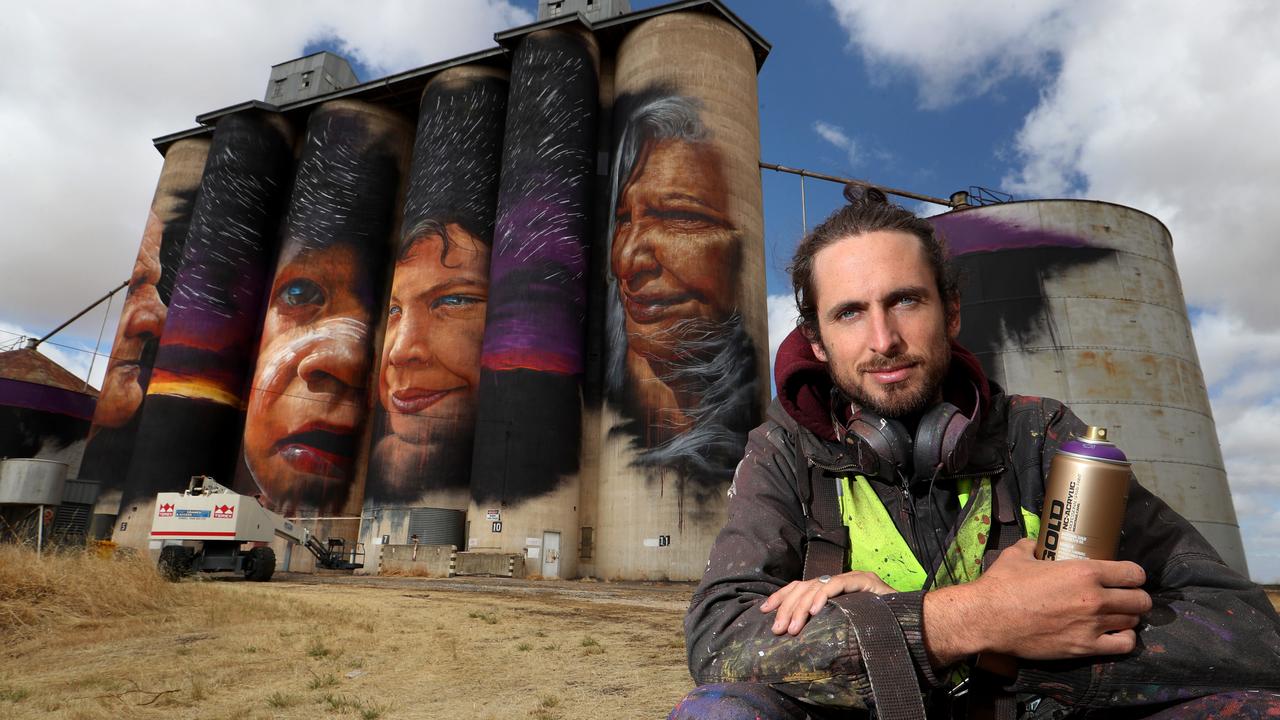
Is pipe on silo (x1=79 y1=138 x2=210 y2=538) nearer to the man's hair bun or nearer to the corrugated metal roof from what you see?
the corrugated metal roof

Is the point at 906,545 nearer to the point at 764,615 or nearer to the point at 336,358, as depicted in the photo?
the point at 764,615

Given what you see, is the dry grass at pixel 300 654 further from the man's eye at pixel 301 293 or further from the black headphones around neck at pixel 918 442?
the man's eye at pixel 301 293

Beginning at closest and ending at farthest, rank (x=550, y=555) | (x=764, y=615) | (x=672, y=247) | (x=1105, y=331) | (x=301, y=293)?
1. (x=764, y=615)
2. (x=1105, y=331)
3. (x=550, y=555)
4. (x=672, y=247)
5. (x=301, y=293)

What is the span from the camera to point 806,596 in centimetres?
175

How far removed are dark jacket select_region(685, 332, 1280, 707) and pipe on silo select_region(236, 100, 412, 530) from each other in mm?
35393

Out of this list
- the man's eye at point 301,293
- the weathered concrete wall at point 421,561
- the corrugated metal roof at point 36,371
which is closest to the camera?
the weathered concrete wall at point 421,561

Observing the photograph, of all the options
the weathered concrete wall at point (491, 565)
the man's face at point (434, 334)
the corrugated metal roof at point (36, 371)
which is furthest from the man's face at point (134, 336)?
the weathered concrete wall at point (491, 565)

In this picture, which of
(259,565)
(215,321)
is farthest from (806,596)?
(215,321)

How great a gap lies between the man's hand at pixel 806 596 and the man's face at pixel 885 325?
2.02 ft

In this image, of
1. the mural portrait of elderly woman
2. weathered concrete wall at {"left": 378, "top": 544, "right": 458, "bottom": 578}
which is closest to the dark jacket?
the mural portrait of elderly woman

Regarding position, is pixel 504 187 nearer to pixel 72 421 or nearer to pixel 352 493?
pixel 352 493

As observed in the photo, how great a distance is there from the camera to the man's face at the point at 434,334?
32406 millimetres

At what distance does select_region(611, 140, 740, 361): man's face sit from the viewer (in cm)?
2947

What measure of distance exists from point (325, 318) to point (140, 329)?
1326 centimetres
